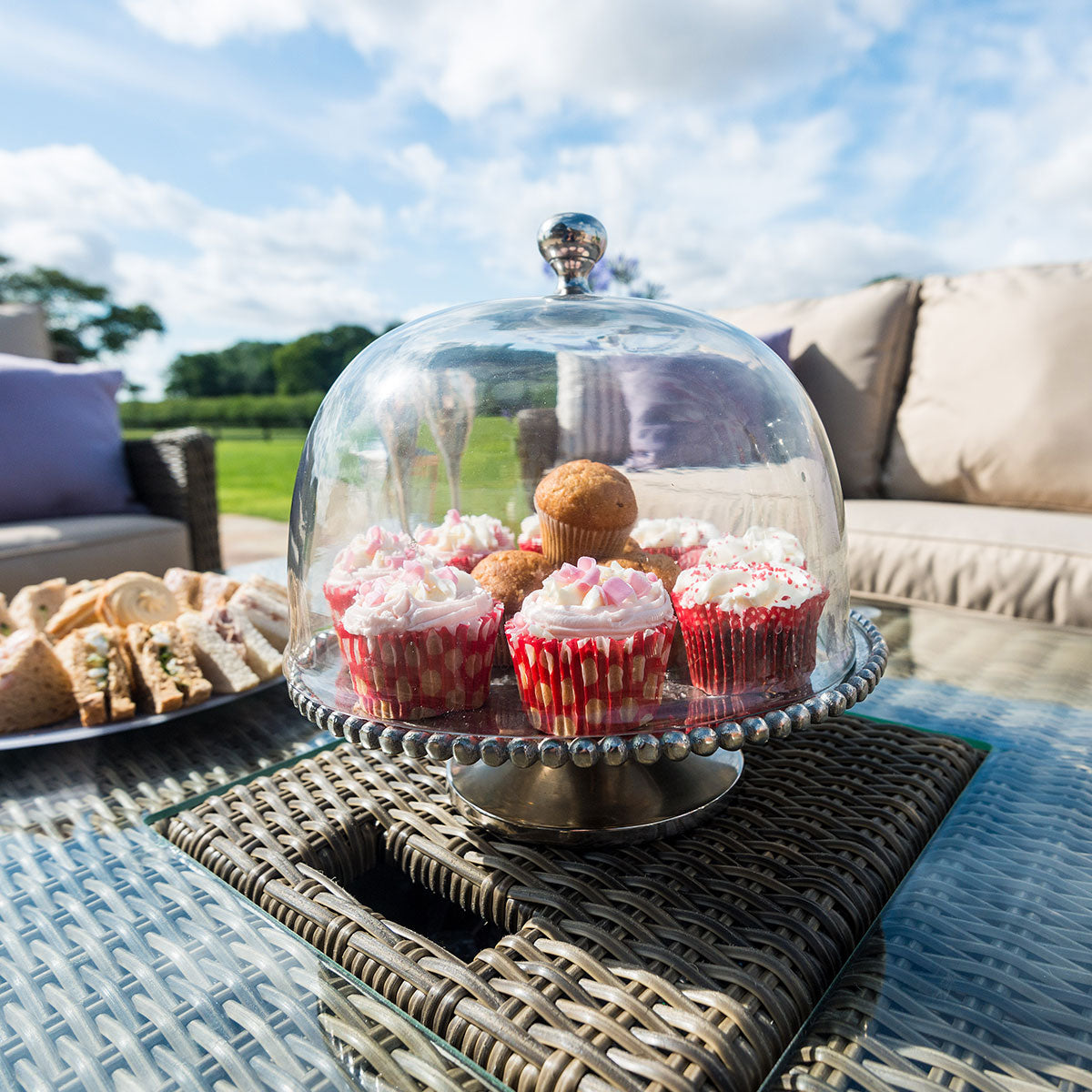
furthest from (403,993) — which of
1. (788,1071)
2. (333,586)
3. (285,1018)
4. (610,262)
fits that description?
(610,262)

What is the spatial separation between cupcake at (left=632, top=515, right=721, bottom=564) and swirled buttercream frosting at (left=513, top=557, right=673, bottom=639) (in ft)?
0.66

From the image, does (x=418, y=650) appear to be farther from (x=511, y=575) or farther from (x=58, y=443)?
(x=58, y=443)

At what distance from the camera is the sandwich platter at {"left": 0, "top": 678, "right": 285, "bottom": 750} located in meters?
0.85

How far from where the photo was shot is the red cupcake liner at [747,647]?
0.70m

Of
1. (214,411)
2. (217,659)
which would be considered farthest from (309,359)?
(217,659)

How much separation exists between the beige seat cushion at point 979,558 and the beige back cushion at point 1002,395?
3.8 inches

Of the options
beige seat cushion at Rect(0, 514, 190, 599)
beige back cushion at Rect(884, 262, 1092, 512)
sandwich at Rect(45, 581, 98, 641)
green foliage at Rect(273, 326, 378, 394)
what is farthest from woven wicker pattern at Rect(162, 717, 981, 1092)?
green foliage at Rect(273, 326, 378, 394)

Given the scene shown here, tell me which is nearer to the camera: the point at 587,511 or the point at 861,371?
the point at 587,511

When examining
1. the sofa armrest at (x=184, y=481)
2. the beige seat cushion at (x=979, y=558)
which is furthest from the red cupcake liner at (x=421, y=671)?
the sofa armrest at (x=184, y=481)

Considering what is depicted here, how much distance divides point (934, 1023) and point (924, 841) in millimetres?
227

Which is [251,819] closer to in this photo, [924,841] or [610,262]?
[924,841]

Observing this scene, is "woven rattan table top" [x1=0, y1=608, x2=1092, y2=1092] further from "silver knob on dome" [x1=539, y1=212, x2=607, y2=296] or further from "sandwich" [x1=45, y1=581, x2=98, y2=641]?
"silver knob on dome" [x1=539, y1=212, x2=607, y2=296]

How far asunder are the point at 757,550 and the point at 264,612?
2.32ft

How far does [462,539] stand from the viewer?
925mm
